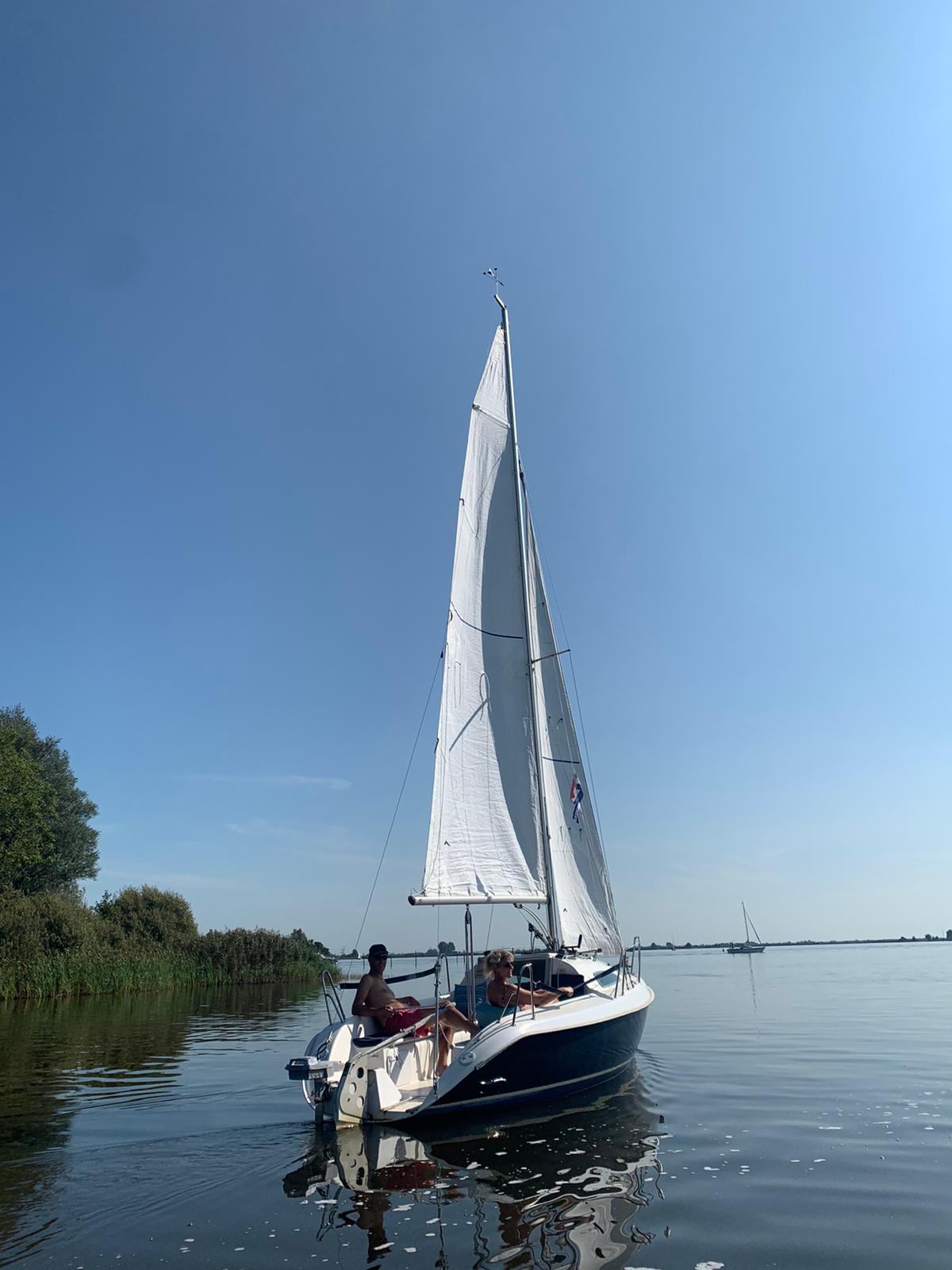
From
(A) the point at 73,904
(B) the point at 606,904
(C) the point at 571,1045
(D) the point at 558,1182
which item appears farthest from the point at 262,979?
(D) the point at 558,1182

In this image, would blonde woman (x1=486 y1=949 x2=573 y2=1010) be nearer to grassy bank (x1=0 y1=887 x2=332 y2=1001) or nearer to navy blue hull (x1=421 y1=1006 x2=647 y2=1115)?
navy blue hull (x1=421 y1=1006 x2=647 y2=1115)

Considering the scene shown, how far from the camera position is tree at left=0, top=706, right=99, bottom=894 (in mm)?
35812

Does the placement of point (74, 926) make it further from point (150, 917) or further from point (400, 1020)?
point (400, 1020)

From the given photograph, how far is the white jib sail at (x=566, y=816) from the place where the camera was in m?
14.0

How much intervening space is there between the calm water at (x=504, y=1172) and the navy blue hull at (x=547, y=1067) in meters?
0.30

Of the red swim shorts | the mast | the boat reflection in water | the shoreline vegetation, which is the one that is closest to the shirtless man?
the red swim shorts

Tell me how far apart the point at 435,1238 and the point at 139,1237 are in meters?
2.17

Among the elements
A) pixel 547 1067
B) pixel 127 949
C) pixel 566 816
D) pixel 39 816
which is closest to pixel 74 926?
pixel 127 949

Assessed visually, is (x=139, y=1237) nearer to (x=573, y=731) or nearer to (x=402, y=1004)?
(x=402, y=1004)

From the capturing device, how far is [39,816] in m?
37.2

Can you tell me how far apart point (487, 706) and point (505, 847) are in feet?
8.19

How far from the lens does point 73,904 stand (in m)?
33.6

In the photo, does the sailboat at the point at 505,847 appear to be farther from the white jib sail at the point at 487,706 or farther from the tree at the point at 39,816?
the tree at the point at 39,816

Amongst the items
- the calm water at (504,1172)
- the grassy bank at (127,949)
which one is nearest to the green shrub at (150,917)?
the grassy bank at (127,949)
